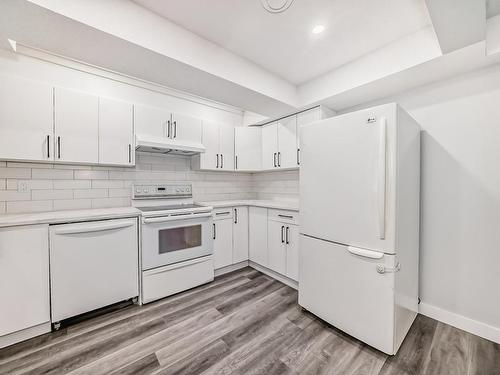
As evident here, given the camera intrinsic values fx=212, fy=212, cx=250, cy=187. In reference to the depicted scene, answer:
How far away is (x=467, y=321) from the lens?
5.97 ft

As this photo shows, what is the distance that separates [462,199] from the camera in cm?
187

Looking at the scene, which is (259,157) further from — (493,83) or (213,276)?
(493,83)

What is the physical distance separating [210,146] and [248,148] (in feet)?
2.12

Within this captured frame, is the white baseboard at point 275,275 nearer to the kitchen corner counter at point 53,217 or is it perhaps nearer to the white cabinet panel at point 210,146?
the white cabinet panel at point 210,146

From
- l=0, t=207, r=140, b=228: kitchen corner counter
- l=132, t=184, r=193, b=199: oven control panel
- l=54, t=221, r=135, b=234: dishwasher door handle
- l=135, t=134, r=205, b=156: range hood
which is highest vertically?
l=135, t=134, r=205, b=156: range hood

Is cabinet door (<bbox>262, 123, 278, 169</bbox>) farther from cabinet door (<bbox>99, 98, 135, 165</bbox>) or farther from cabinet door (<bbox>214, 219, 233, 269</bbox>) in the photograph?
cabinet door (<bbox>99, 98, 135, 165</bbox>)

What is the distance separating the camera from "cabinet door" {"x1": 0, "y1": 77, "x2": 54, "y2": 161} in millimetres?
1794

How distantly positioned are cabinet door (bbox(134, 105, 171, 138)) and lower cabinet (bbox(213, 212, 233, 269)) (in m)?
1.23

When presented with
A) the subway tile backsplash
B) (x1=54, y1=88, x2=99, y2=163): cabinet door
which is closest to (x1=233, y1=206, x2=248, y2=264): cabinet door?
the subway tile backsplash

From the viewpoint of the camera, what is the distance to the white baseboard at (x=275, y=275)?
101 inches

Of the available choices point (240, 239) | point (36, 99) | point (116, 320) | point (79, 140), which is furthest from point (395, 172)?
point (36, 99)

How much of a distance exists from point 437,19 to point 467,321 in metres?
2.36

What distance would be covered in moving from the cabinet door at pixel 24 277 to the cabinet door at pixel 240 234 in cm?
193

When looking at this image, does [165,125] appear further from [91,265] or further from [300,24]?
[300,24]
